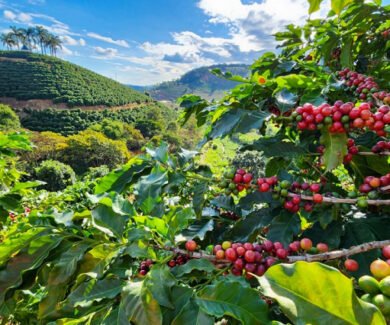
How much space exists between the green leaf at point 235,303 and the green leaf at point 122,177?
75 centimetres

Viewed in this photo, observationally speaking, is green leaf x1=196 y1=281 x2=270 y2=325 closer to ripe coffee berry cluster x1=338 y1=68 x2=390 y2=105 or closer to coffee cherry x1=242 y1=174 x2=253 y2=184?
coffee cherry x1=242 y1=174 x2=253 y2=184

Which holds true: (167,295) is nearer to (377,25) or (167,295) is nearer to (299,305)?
(299,305)

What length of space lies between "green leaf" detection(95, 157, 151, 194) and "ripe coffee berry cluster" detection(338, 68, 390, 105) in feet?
3.37

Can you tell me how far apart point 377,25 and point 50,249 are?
2.20 m

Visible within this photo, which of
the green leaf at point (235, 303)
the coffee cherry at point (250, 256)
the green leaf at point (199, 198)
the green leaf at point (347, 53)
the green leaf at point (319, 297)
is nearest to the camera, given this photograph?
the green leaf at point (319, 297)

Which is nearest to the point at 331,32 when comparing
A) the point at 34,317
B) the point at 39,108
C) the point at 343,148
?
the point at 343,148

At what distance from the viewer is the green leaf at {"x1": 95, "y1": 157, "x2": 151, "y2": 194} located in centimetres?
140

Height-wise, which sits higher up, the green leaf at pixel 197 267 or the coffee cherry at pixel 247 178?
the coffee cherry at pixel 247 178

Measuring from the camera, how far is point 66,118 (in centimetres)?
5506

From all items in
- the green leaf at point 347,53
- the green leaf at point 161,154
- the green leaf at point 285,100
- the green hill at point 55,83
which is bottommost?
the green hill at point 55,83

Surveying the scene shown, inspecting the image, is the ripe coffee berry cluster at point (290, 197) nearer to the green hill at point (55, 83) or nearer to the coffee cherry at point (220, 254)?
the coffee cherry at point (220, 254)

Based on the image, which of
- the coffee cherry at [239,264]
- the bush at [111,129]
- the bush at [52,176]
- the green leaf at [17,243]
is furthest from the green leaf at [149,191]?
the bush at [111,129]

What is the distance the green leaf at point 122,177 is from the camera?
4.60ft

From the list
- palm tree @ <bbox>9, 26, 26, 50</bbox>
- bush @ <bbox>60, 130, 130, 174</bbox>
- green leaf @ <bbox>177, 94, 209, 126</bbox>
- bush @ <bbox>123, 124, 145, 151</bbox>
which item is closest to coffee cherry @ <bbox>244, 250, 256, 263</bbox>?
green leaf @ <bbox>177, 94, 209, 126</bbox>
